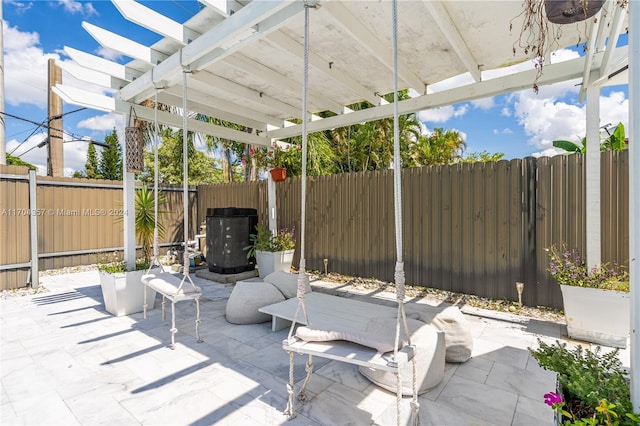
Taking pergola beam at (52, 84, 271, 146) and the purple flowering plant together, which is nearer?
the purple flowering plant

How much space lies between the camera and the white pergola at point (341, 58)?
260cm

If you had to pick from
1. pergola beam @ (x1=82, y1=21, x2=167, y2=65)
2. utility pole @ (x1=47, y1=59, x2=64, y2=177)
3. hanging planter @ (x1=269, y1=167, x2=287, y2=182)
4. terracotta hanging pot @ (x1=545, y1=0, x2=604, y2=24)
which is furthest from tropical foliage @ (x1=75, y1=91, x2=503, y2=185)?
terracotta hanging pot @ (x1=545, y1=0, x2=604, y2=24)

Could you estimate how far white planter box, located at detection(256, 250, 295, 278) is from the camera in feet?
18.8

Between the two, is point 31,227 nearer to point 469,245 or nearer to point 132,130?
point 132,130

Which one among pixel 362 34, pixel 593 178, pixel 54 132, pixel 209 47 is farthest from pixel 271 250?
pixel 54 132

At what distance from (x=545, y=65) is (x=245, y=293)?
415 centimetres

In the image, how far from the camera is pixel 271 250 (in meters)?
5.91

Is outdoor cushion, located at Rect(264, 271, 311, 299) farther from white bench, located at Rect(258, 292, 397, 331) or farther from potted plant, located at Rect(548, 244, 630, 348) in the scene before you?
potted plant, located at Rect(548, 244, 630, 348)

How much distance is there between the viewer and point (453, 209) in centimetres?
454

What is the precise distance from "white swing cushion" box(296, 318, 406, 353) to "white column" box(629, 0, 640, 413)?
960 millimetres

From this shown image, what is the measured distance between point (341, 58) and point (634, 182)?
2.98 m

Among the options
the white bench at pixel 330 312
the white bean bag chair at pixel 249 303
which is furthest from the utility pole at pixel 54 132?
the white bench at pixel 330 312

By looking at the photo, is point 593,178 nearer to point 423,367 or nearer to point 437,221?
point 437,221

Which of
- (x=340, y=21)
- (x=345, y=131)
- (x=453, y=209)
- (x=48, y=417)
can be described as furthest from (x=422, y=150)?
(x=48, y=417)
